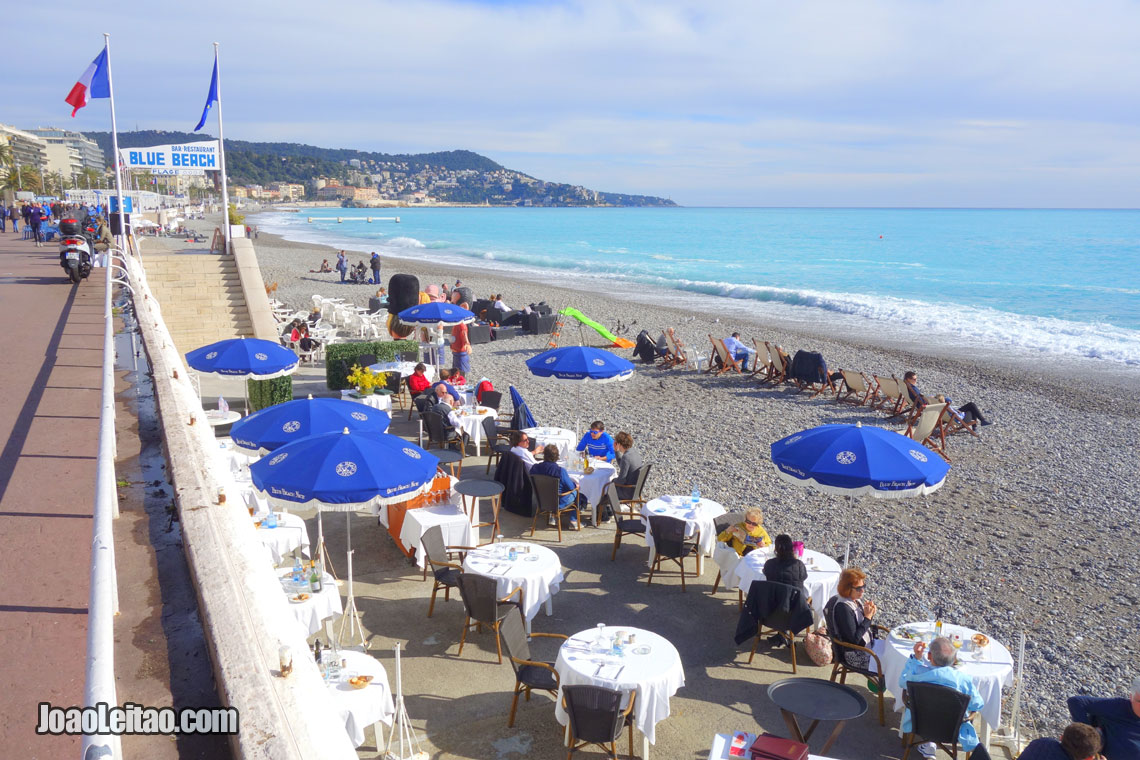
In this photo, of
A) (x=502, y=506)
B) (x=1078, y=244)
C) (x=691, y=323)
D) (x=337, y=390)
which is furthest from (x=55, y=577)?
(x=1078, y=244)

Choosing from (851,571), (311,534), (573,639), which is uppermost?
(851,571)

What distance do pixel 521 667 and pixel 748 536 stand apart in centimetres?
283

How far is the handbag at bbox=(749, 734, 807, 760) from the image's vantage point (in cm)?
427

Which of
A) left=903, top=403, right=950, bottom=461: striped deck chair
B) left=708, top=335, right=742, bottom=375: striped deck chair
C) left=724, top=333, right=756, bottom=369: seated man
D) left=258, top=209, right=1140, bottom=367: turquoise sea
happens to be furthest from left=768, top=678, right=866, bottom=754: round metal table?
left=258, top=209, right=1140, bottom=367: turquoise sea

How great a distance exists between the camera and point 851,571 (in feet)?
19.5

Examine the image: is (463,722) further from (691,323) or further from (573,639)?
(691,323)

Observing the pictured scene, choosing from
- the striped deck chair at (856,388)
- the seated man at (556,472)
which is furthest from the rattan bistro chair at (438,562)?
the striped deck chair at (856,388)

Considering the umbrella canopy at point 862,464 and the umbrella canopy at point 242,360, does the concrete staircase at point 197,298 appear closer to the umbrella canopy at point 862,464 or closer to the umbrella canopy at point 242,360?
the umbrella canopy at point 242,360

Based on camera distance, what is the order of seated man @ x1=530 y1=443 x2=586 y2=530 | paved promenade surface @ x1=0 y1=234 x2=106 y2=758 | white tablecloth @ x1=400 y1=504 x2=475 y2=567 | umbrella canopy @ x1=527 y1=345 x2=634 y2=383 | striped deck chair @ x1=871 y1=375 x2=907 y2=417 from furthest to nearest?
striped deck chair @ x1=871 y1=375 x2=907 y2=417 < umbrella canopy @ x1=527 y1=345 x2=634 y2=383 < seated man @ x1=530 y1=443 x2=586 y2=530 < white tablecloth @ x1=400 y1=504 x2=475 y2=567 < paved promenade surface @ x1=0 y1=234 x2=106 y2=758

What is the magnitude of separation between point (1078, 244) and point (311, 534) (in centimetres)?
12157

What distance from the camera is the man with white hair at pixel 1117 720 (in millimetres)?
4512

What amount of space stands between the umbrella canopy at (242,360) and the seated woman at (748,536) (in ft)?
20.5

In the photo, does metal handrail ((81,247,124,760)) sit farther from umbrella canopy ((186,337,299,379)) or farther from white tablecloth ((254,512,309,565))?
umbrella canopy ((186,337,299,379))

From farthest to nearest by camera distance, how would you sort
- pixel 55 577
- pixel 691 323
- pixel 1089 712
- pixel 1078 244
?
pixel 1078 244 < pixel 691 323 < pixel 1089 712 < pixel 55 577
